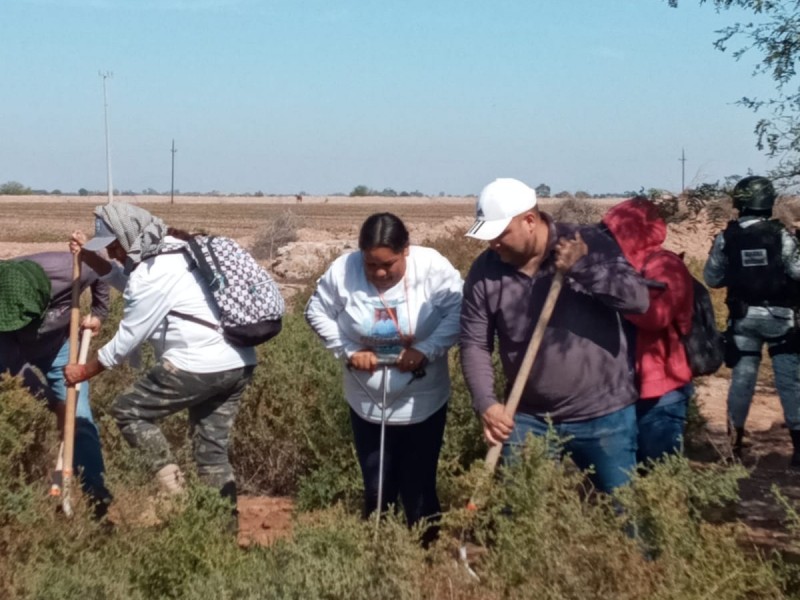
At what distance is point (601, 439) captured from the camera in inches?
170

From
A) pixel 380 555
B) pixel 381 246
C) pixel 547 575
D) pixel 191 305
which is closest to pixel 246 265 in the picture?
pixel 191 305

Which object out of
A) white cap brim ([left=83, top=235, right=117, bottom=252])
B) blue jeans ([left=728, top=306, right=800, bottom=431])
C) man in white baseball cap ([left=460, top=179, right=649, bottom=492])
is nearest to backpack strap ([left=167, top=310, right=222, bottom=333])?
white cap brim ([left=83, top=235, right=117, bottom=252])

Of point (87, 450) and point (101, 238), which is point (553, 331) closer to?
point (101, 238)

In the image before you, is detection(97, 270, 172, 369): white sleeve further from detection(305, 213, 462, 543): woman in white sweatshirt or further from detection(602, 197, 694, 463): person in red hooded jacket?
detection(602, 197, 694, 463): person in red hooded jacket

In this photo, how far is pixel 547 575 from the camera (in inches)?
139

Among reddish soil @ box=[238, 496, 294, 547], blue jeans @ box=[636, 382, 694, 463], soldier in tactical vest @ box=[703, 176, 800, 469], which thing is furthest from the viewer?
soldier in tactical vest @ box=[703, 176, 800, 469]

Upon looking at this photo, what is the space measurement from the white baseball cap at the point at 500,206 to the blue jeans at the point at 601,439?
712 millimetres

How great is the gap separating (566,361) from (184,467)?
2.79 metres

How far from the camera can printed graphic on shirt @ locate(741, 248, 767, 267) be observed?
21.9 ft

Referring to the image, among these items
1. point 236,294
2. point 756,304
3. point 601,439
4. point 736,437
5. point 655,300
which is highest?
point 655,300

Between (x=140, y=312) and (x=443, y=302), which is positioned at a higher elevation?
(x=443, y=302)

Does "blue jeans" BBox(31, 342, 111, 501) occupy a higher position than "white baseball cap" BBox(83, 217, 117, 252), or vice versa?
"white baseball cap" BBox(83, 217, 117, 252)

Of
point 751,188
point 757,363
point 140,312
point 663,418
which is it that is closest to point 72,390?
point 140,312

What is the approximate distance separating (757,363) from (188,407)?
144 inches
